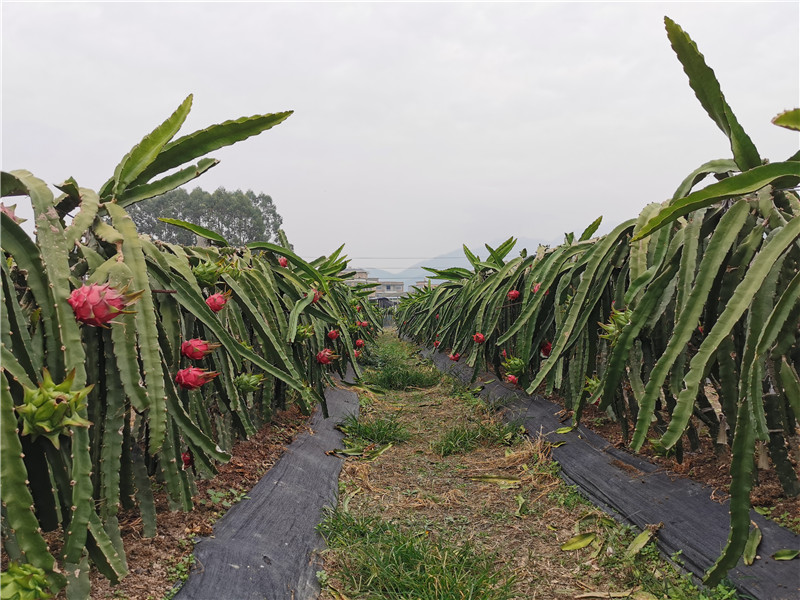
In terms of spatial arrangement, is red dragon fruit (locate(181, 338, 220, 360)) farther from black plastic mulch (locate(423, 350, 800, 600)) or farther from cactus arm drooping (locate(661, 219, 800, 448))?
black plastic mulch (locate(423, 350, 800, 600))

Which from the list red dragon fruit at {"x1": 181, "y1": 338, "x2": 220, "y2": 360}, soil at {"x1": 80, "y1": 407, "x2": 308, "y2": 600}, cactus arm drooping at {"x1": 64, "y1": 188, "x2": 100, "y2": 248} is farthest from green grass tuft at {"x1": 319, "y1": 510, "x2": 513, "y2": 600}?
cactus arm drooping at {"x1": 64, "y1": 188, "x2": 100, "y2": 248}

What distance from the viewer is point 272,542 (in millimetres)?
1633

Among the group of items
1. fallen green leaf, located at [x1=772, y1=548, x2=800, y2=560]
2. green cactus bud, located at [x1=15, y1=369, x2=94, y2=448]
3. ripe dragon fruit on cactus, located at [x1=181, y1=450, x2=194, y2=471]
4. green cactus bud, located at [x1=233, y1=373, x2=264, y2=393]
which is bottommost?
fallen green leaf, located at [x1=772, y1=548, x2=800, y2=560]

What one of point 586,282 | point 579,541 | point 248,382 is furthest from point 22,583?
point 586,282

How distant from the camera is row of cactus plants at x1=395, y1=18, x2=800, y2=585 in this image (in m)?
1.18

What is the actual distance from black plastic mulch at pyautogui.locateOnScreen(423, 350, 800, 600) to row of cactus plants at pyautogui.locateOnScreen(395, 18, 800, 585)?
0.54ft

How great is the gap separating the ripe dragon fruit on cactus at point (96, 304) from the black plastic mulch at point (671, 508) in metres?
1.58

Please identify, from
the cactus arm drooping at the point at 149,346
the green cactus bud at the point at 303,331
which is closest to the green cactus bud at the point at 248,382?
the green cactus bud at the point at 303,331

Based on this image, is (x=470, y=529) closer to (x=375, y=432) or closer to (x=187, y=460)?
(x=187, y=460)

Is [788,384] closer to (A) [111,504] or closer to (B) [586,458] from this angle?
(B) [586,458]

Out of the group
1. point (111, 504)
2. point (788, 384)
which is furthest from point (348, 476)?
point (788, 384)

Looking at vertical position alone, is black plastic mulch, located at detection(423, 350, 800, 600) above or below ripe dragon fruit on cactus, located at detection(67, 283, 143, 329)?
below

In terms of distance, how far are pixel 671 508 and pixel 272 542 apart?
127 centimetres

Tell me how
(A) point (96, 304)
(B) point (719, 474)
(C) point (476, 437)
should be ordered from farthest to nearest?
1. (C) point (476, 437)
2. (B) point (719, 474)
3. (A) point (96, 304)
